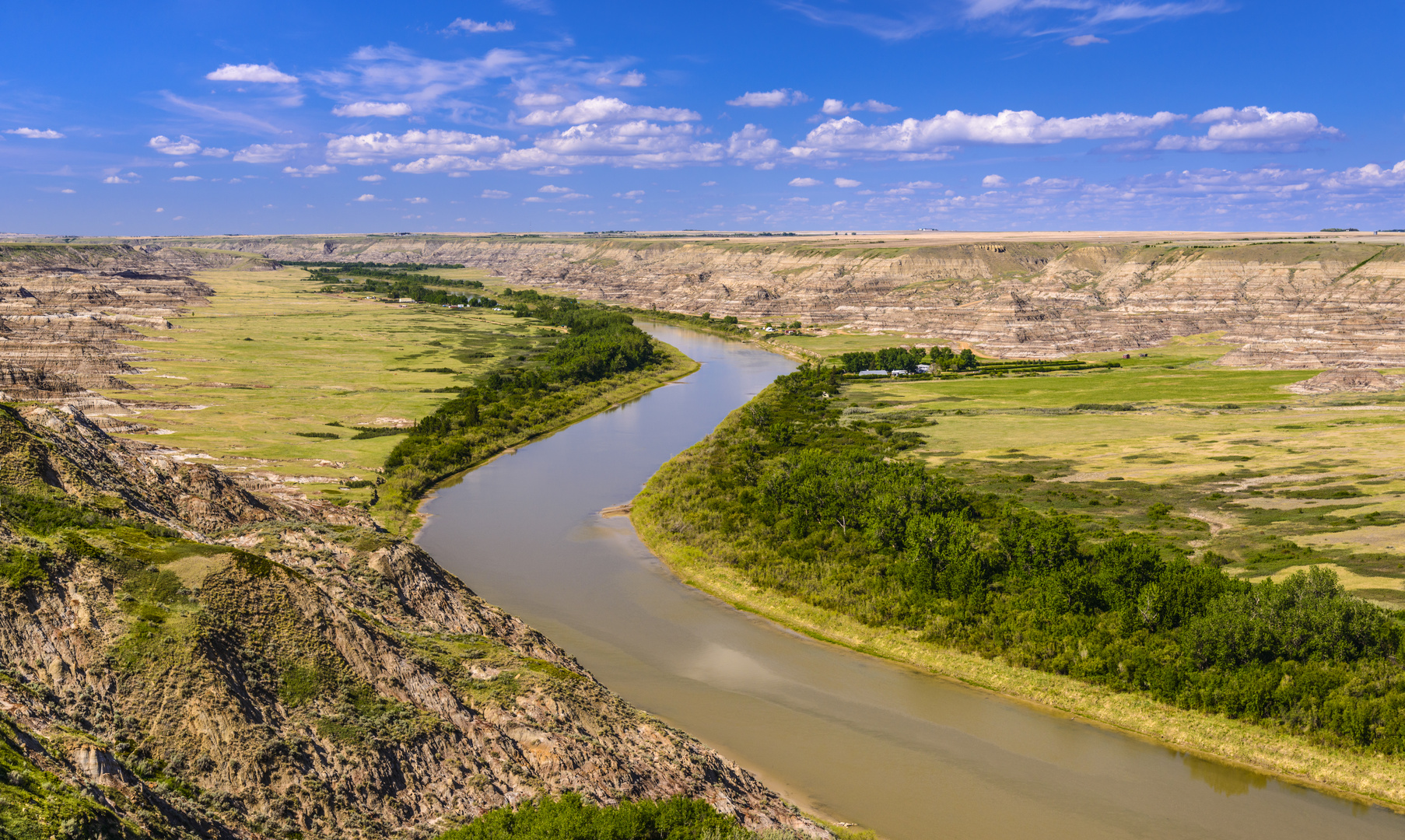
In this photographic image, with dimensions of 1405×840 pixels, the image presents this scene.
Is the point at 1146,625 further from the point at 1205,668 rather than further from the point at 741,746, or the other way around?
the point at 741,746

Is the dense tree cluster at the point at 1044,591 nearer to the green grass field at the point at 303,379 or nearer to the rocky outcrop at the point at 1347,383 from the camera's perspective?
the green grass field at the point at 303,379

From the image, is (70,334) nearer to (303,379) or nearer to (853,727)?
(303,379)

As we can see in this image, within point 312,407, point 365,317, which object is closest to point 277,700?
point 312,407

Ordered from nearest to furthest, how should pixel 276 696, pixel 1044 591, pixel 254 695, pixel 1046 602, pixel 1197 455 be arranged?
pixel 254 695 < pixel 276 696 < pixel 1046 602 < pixel 1044 591 < pixel 1197 455

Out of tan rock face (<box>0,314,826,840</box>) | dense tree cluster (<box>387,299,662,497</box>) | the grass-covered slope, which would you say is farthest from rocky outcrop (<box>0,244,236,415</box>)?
the grass-covered slope

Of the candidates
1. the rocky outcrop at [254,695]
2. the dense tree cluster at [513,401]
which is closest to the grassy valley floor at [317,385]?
the dense tree cluster at [513,401]

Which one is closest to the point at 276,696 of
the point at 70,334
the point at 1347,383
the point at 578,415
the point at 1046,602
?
the point at 1046,602
